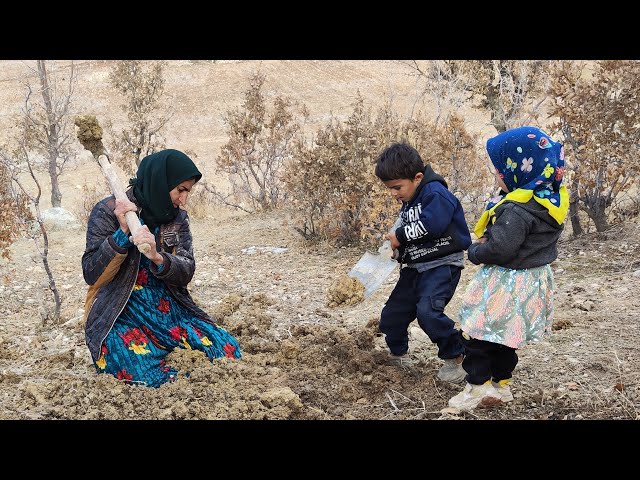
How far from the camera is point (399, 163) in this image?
3580 mm

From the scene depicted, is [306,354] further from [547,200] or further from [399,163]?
[547,200]

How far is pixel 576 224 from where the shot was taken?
633cm

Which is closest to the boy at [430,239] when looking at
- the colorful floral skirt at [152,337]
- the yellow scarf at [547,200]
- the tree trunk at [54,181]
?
the yellow scarf at [547,200]

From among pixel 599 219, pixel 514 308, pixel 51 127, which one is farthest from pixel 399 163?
pixel 51 127

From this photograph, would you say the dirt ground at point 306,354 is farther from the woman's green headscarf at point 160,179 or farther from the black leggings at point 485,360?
the woman's green headscarf at point 160,179

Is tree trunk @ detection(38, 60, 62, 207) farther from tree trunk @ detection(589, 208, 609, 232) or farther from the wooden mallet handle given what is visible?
tree trunk @ detection(589, 208, 609, 232)

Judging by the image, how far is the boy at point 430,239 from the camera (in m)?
3.55

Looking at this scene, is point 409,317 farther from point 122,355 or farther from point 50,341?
point 50,341

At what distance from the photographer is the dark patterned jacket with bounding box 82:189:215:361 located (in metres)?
3.50

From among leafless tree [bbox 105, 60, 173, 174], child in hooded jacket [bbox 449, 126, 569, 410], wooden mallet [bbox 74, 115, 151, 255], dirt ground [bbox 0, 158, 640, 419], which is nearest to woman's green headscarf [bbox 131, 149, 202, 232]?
wooden mallet [bbox 74, 115, 151, 255]

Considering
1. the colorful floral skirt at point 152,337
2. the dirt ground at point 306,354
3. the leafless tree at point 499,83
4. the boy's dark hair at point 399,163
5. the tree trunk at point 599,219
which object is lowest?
the dirt ground at point 306,354

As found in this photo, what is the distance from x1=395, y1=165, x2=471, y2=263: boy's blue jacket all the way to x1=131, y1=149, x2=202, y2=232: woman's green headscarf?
1.17m

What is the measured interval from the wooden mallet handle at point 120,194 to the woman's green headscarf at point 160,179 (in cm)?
11

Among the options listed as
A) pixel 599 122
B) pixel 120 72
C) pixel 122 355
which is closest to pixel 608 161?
pixel 599 122
